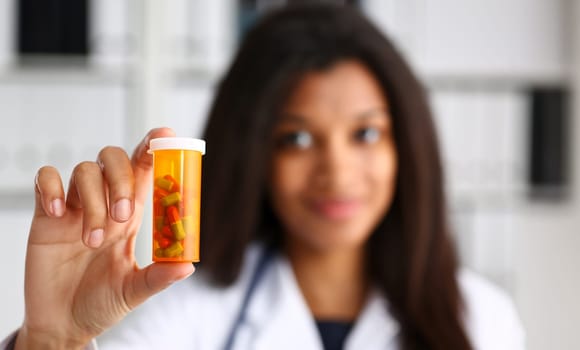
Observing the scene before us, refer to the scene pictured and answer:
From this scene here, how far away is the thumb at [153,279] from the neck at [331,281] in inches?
24.1

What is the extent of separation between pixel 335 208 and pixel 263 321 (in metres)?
0.24

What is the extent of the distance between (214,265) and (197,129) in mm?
677

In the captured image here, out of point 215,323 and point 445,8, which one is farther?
point 445,8

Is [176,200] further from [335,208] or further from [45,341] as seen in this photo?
[335,208]

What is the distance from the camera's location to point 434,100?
202cm

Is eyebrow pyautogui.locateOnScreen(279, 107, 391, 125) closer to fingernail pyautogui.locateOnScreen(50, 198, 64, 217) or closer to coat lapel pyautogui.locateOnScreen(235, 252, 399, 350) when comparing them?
coat lapel pyautogui.locateOnScreen(235, 252, 399, 350)

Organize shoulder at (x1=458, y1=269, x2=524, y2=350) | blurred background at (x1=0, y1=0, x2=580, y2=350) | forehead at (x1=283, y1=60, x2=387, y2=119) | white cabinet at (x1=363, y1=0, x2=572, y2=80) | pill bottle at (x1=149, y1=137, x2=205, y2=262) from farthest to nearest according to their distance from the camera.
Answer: white cabinet at (x1=363, y1=0, x2=572, y2=80) < blurred background at (x1=0, y1=0, x2=580, y2=350) < shoulder at (x1=458, y1=269, x2=524, y2=350) < forehead at (x1=283, y1=60, x2=387, y2=119) < pill bottle at (x1=149, y1=137, x2=205, y2=262)

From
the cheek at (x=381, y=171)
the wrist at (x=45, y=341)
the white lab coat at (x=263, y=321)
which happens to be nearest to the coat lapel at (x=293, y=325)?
the white lab coat at (x=263, y=321)

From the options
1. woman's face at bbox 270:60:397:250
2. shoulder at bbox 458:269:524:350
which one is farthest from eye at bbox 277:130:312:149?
shoulder at bbox 458:269:524:350

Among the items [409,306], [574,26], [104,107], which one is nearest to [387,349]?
[409,306]

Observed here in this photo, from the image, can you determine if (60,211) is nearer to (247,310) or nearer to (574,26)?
(247,310)

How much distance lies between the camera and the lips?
120 cm

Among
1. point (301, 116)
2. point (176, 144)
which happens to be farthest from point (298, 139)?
point (176, 144)

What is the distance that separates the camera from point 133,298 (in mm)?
767
